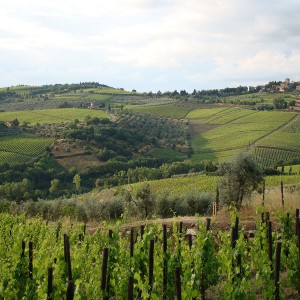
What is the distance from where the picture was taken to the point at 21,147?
72188 millimetres

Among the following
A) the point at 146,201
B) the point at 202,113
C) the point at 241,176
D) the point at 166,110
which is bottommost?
the point at 146,201

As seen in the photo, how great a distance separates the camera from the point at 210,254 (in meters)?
8.22

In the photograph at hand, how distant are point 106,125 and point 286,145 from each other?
38.4 m

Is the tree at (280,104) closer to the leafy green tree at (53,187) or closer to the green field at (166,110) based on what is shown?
the green field at (166,110)

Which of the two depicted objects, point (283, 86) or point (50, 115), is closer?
point (50, 115)

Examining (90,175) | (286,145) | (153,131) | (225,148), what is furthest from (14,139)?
(286,145)

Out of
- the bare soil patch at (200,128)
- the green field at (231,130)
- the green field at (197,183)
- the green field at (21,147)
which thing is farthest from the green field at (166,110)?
the green field at (197,183)

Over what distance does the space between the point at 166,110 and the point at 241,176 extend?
317 ft

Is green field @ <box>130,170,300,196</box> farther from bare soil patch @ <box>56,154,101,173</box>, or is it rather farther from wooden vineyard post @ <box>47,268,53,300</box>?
wooden vineyard post @ <box>47,268,53,300</box>

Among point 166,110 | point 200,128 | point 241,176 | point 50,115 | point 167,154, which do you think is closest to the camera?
point 241,176

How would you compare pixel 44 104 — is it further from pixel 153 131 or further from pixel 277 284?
pixel 277 284

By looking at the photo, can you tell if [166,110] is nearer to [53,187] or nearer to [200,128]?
[200,128]

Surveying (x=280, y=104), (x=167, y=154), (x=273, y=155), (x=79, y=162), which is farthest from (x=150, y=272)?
(x=280, y=104)

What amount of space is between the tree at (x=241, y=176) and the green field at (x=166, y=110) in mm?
90098
